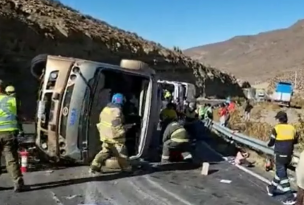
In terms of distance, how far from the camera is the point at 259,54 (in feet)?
551

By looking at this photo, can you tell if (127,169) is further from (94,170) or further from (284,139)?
(284,139)

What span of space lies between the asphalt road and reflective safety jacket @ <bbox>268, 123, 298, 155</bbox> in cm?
80

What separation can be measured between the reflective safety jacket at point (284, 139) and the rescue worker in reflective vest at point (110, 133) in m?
2.69

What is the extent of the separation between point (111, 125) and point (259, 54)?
16143 centimetres

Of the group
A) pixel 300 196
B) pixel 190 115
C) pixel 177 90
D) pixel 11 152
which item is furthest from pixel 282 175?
pixel 177 90

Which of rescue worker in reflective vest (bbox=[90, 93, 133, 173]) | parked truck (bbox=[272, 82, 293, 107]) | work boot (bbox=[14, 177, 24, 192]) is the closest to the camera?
work boot (bbox=[14, 177, 24, 192])

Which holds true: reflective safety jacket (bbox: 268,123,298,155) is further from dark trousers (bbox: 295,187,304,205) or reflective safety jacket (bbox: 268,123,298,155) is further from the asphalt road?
dark trousers (bbox: 295,187,304,205)

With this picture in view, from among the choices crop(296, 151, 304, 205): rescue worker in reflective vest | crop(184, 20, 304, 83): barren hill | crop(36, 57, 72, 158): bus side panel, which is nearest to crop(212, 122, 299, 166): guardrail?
crop(296, 151, 304, 205): rescue worker in reflective vest

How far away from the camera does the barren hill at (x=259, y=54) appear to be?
5522 inches

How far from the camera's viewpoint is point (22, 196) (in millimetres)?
8344

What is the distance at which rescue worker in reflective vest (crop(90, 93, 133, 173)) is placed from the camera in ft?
33.5

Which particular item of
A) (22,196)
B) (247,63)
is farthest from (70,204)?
(247,63)

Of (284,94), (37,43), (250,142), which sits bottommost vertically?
(250,142)

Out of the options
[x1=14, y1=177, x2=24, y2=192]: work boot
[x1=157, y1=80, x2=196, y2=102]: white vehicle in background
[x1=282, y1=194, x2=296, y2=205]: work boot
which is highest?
[x1=157, y1=80, x2=196, y2=102]: white vehicle in background
